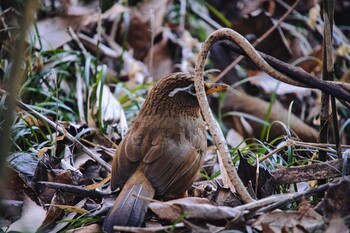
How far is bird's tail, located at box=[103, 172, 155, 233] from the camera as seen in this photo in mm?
3385

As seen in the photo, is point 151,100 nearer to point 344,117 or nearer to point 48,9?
point 344,117

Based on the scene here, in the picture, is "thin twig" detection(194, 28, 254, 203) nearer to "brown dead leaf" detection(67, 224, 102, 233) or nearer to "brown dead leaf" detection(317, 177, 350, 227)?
"brown dead leaf" detection(317, 177, 350, 227)

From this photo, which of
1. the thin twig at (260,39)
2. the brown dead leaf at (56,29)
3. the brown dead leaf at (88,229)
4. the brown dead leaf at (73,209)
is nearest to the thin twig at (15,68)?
the brown dead leaf at (88,229)

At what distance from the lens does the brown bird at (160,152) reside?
11.6ft

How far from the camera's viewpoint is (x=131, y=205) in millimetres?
3484

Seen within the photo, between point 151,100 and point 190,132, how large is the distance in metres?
0.42

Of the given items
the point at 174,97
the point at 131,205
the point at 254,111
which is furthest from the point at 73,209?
the point at 254,111

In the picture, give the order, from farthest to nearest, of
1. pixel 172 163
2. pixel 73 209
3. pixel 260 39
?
pixel 260 39 < pixel 172 163 < pixel 73 209

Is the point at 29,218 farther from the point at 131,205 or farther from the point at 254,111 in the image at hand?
the point at 254,111

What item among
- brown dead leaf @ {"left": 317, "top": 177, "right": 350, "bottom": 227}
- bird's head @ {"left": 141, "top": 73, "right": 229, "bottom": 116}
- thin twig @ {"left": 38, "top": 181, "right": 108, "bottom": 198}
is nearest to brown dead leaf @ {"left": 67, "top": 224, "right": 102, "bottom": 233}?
thin twig @ {"left": 38, "top": 181, "right": 108, "bottom": 198}

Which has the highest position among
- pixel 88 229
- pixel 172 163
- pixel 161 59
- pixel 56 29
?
pixel 56 29

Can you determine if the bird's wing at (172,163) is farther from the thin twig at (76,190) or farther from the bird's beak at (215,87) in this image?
the bird's beak at (215,87)

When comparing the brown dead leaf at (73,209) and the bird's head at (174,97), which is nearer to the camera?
the brown dead leaf at (73,209)

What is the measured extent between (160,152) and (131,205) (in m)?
0.55
